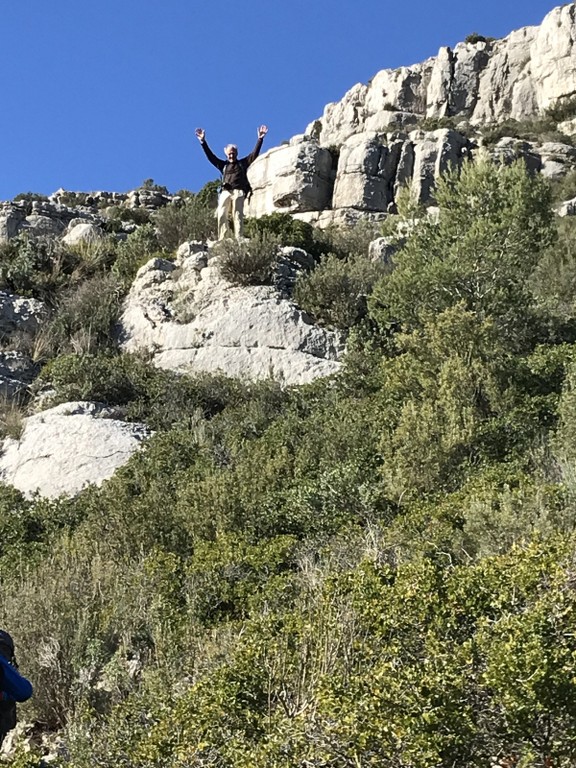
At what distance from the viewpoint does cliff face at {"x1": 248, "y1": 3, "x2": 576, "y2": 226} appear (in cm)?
2939

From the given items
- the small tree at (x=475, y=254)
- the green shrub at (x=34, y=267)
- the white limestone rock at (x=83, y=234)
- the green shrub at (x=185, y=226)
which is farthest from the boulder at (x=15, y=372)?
the green shrub at (x=185, y=226)

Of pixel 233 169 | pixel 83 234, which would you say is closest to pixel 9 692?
pixel 233 169

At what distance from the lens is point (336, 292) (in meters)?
15.2

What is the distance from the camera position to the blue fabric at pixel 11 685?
3.82 m

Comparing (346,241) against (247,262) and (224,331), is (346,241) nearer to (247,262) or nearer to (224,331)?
(247,262)

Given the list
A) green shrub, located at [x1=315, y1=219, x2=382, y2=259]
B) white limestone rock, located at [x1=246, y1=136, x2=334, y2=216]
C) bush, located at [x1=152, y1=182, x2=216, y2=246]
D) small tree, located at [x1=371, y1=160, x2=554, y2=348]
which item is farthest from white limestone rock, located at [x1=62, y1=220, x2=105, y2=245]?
white limestone rock, located at [x1=246, y1=136, x2=334, y2=216]

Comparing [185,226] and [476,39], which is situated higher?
[476,39]

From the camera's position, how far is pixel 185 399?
13.0m

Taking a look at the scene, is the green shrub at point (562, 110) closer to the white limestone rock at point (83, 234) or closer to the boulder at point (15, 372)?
the white limestone rock at point (83, 234)

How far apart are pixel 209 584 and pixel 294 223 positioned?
44.7ft

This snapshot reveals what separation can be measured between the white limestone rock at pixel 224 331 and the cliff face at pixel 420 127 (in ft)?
41.6

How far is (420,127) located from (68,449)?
109ft

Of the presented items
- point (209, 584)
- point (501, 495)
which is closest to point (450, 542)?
point (501, 495)

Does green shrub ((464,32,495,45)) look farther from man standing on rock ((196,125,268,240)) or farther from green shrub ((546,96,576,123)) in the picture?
man standing on rock ((196,125,268,240))
